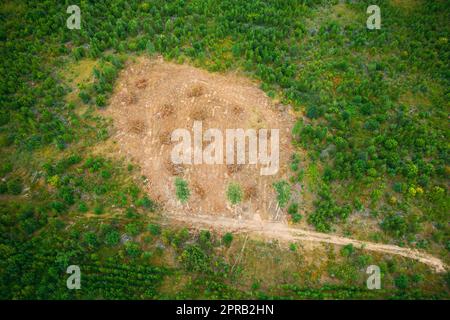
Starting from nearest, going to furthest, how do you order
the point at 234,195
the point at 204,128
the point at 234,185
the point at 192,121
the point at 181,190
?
the point at 181,190 → the point at 234,195 → the point at 234,185 → the point at 204,128 → the point at 192,121

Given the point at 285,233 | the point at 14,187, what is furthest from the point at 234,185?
the point at 14,187

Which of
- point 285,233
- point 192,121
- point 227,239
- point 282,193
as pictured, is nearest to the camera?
point 227,239

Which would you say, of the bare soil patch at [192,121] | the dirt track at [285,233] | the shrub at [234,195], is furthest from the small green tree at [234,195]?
the dirt track at [285,233]

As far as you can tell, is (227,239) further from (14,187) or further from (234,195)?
(14,187)

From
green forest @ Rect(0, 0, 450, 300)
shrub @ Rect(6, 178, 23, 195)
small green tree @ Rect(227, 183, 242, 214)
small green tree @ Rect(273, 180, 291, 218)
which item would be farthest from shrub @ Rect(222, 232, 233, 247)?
shrub @ Rect(6, 178, 23, 195)

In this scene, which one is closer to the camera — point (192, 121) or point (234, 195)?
point (234, 195)
